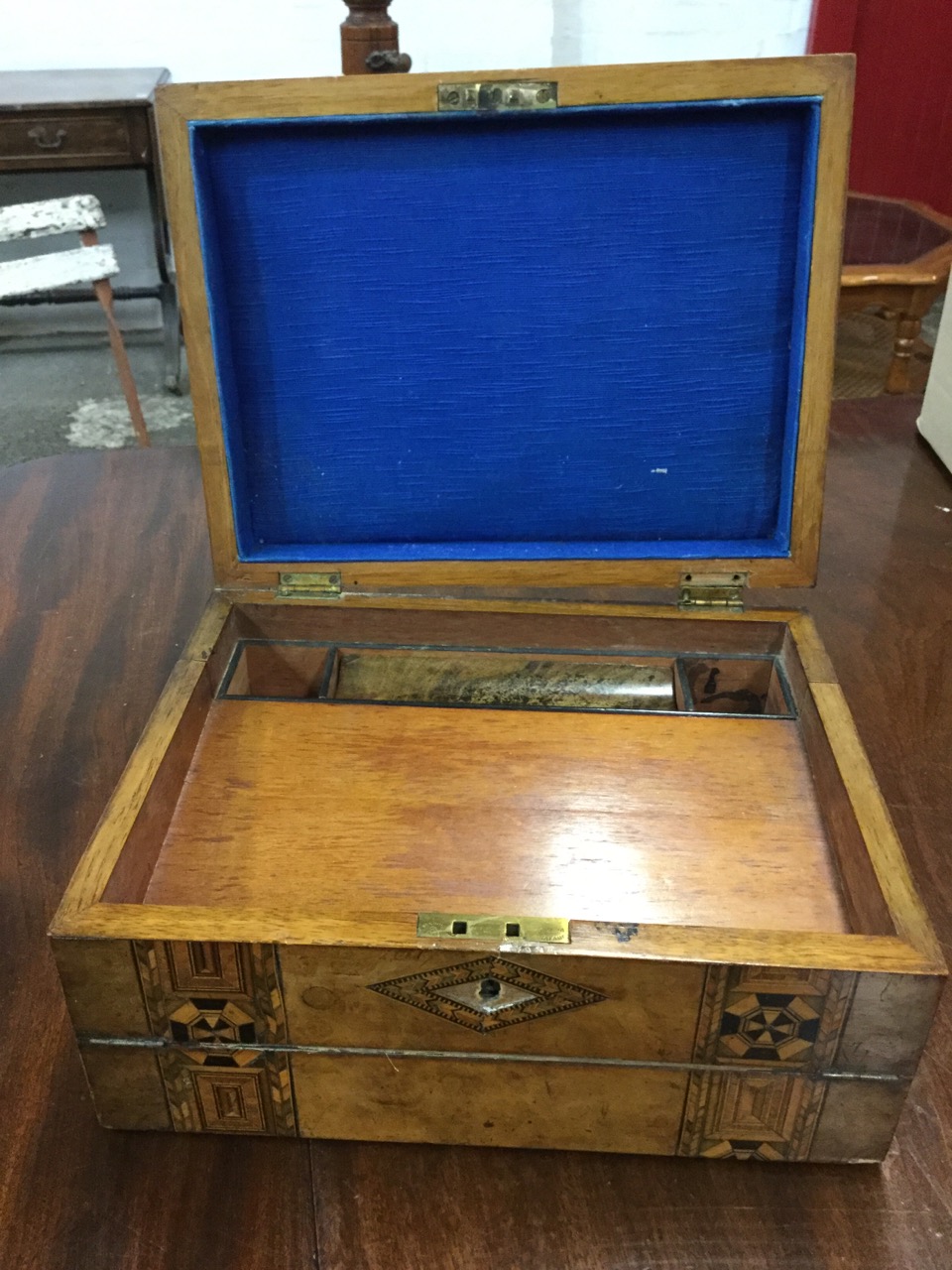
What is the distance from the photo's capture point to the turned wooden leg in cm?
268

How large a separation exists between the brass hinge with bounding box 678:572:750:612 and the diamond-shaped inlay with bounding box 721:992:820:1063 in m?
0.49

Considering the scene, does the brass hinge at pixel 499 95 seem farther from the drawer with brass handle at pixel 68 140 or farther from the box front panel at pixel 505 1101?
the drawer with brass handle at pixel 68 140

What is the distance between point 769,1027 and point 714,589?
51 cm

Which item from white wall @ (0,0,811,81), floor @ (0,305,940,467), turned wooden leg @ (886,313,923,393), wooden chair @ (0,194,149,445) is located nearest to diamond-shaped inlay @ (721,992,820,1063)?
turned wooden leg @ (886,313,923,393)

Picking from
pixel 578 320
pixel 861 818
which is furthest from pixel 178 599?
pixel 861 818

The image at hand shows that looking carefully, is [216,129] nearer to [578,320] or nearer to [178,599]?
[578,320]

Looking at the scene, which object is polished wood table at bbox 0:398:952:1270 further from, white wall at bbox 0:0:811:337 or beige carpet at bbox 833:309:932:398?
white wall at bbox 0:0:811:337

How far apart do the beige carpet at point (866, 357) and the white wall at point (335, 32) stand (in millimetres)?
1035

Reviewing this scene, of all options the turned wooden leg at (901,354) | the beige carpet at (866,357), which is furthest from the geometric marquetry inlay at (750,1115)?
the beige carpet at (866,357)

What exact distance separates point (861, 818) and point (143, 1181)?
566 mm

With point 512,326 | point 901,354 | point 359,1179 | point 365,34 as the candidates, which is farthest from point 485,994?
point 901,354

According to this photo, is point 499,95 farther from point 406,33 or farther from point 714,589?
point 406,33

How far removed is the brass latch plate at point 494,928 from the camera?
2.15ft

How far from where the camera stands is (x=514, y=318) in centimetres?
101
